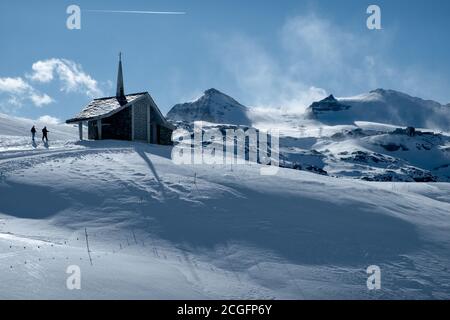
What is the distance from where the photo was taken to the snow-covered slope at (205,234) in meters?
10.6

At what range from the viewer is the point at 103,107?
36.6 m

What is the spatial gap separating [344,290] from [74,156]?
17431mm

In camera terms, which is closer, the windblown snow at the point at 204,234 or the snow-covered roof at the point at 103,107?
the windblown snow at the point at 204,234

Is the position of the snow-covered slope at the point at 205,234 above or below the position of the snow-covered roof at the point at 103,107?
below

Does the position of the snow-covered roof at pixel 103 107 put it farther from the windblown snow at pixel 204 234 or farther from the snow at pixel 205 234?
the snow at pixel 205 234

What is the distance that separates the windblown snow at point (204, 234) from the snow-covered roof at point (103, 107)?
11058 mm

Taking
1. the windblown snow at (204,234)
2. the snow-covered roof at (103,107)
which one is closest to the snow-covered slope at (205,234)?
the windblown snow at (204,234)

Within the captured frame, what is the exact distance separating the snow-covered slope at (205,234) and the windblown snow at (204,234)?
46mm

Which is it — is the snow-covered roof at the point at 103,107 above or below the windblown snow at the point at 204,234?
above

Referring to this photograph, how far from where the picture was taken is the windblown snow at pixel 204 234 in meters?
10.6

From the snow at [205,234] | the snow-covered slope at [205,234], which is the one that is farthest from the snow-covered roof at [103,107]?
the snow-covered slope at [205,234]

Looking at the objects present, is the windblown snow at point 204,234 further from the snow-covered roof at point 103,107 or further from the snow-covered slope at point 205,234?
the snow-covered roof at point 103,107
